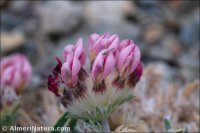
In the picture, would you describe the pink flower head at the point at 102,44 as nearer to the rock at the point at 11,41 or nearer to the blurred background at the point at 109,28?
the blurred background at the point at 109,28

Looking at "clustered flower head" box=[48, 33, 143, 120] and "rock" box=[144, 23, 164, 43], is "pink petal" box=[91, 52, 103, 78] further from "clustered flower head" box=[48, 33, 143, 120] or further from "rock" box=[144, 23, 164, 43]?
"rock" box=[144, 23, 164, 43]

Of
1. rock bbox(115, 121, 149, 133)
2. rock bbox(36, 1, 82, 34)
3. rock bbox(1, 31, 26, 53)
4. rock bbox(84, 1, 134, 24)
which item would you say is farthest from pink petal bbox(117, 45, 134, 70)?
rock bbox(84, 1, 134, 24)

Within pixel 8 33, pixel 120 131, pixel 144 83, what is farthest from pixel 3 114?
pixel 8 33

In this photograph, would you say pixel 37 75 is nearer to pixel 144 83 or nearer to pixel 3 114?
pixel 144 83

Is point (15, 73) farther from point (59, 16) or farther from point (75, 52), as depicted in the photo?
point (59, 16)

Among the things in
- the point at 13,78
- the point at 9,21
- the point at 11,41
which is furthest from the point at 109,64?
the point at 9,21
